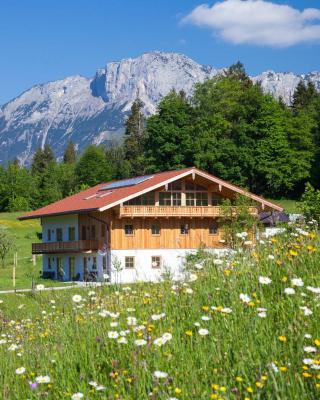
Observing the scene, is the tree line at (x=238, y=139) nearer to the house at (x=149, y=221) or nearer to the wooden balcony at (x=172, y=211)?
the house at (x=149, y=221)

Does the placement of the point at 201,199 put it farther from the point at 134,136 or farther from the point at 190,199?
the point at 134,136

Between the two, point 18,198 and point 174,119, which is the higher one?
point 174,119

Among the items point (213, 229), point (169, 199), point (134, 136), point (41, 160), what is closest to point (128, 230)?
point (169, 199)

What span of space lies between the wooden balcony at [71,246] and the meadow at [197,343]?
117ft

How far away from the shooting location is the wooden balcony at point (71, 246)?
44.1m

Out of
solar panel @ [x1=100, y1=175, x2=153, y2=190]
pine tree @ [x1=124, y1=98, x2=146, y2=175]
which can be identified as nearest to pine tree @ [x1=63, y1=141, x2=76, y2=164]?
pine tree @ [x1=124, y1=98, x2=146, y2=175]

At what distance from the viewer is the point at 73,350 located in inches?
261

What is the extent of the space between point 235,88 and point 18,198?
42.6m

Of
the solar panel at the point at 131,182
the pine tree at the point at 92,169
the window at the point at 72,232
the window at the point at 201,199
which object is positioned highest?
the pine tree at the point at 92,169

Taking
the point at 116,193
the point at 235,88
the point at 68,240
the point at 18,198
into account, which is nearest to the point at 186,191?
the point at 116,193

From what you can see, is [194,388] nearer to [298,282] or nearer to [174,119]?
[298,282]

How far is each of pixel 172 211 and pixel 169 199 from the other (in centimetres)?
136

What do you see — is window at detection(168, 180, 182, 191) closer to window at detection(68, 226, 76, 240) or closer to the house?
the house

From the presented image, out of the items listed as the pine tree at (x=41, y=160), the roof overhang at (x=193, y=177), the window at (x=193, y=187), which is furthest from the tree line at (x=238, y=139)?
the pine tree at (x=41, y=160)
